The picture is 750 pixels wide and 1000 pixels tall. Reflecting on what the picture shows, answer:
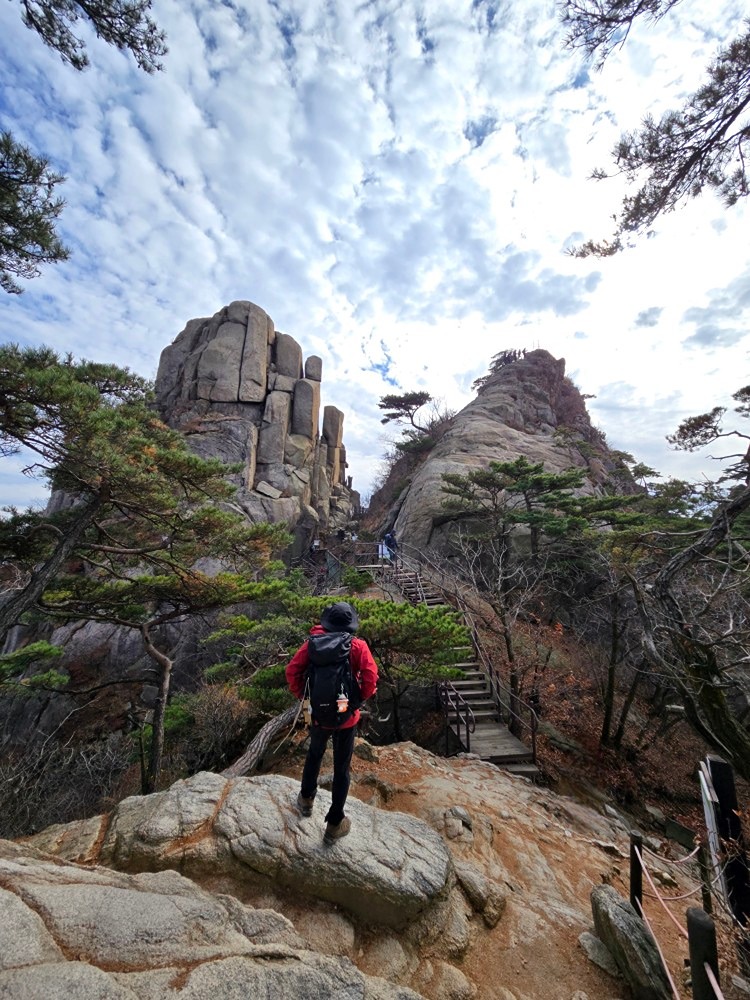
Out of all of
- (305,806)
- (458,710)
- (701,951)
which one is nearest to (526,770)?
(458,710)

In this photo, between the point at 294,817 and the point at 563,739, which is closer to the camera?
the point at 294,817

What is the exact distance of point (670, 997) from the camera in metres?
2.57

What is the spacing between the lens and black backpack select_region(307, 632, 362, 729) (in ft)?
9.55

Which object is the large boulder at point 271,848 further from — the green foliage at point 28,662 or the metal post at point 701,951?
the green foliage at point 28,662

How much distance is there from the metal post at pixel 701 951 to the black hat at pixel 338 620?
242cm

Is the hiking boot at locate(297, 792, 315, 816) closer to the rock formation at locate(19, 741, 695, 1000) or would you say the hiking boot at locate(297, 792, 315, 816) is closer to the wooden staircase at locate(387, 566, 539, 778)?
the rock formation at locate(19, 741, 695, 1000)

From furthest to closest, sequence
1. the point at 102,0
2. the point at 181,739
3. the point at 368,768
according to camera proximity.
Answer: the point at 181,739 < the point at 368,768 < the point at 102,0

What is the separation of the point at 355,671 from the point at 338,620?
1.35 ft

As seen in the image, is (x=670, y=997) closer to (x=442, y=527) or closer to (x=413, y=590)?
(x=413, y=590)

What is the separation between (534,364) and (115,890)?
34030mm

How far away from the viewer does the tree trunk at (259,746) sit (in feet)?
17.7

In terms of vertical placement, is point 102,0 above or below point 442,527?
above

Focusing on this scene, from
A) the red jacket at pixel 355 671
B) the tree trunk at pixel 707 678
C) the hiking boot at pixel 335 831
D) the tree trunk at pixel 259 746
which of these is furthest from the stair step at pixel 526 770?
the red jacket at pixel 355 671

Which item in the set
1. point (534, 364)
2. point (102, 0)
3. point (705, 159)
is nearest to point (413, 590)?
point (705, 159)
